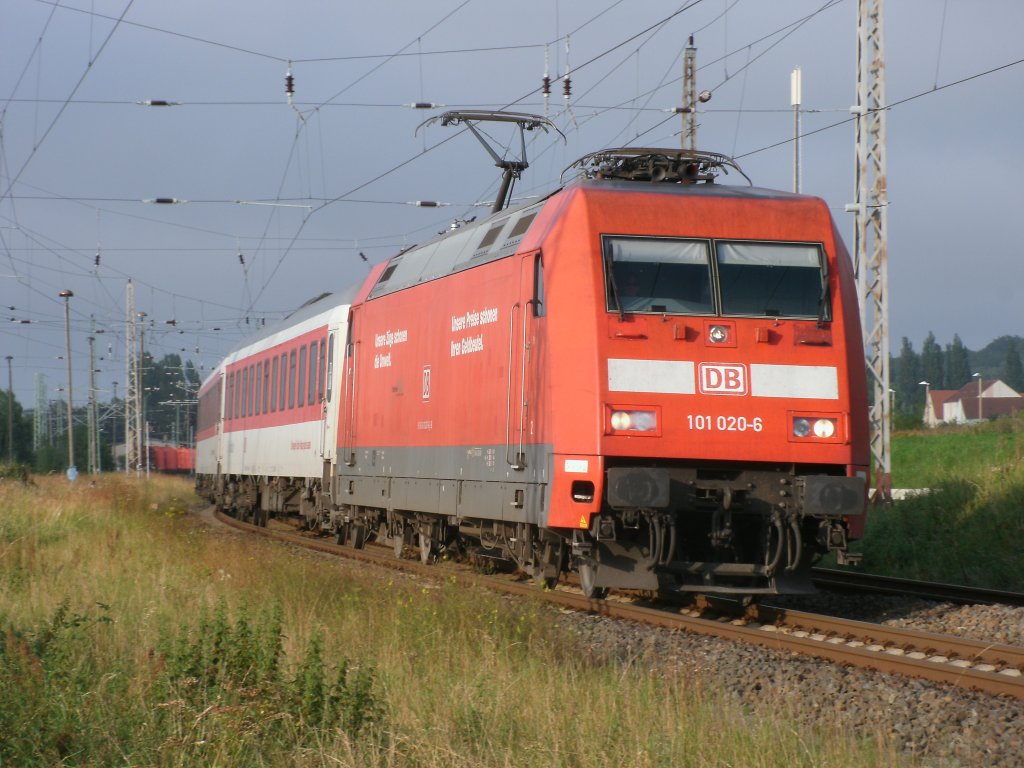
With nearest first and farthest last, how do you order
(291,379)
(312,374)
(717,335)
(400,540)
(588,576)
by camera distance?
(717,335) → (588,576) → (400,540) → (312,374) → (291,379)

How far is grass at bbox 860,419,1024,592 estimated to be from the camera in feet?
48.0

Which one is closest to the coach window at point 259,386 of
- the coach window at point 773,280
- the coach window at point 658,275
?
the coach window at point 658,275

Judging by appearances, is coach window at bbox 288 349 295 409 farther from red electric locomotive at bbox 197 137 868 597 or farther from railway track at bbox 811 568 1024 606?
railway track at bbox 811 568 1024 606

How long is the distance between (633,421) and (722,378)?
2.84 ft

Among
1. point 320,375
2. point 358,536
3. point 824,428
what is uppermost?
point 320,375

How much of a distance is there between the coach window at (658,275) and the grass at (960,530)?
19.0 feet

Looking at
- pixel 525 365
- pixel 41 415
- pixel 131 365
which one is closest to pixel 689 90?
pixel 525 365

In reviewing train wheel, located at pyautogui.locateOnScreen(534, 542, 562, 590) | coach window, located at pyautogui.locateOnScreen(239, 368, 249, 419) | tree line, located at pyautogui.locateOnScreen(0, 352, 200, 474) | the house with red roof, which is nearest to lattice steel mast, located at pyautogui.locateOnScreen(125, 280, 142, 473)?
tree line, located at pyautogui.locateOnScreen(0, 352, 200, 474)

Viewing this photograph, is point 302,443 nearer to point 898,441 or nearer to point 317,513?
point 317,513

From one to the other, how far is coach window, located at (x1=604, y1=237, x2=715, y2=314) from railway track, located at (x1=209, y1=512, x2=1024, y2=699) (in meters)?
2.62

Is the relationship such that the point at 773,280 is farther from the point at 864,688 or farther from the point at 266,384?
the point at 266,384

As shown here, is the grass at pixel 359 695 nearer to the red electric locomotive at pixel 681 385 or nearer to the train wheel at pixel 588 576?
the train wheel at pixel 588 576

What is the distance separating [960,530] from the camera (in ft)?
53.1

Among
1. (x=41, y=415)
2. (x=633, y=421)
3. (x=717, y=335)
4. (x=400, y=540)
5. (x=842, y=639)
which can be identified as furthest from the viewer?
(x=41, y=415)
